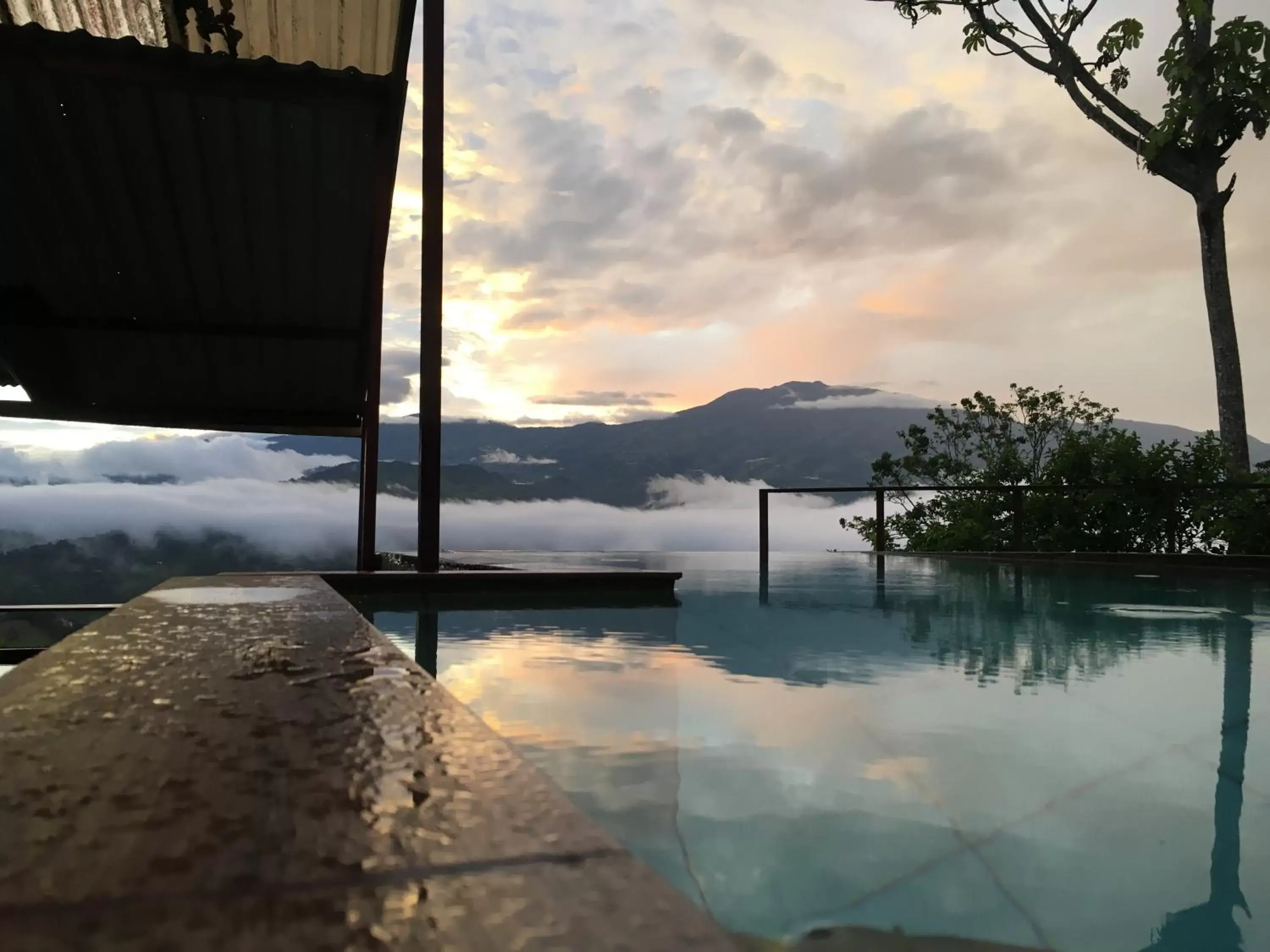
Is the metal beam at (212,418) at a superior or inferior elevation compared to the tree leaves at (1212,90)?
inferior

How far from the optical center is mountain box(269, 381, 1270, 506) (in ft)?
55.5

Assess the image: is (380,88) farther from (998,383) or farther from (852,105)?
(998,383)

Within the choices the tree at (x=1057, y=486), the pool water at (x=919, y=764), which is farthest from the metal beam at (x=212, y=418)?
the tree at (x=1057, y=486)

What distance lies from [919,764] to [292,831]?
1494 mm

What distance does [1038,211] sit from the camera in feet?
33.7

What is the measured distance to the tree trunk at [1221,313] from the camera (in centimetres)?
951

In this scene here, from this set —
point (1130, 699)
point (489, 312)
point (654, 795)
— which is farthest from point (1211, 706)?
point (489, 312)

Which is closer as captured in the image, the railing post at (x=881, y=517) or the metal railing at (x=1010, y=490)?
the metal railing at (x=1010, y=490)

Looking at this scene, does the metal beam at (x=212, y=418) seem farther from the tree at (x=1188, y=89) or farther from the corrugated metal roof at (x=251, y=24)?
the tree at (x=1188, y=89)

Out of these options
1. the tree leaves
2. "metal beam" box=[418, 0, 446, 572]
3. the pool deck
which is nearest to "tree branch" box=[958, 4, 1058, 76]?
the tree leaves

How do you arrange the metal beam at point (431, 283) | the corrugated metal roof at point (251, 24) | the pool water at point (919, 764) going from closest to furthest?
1. the pool water at point (919, 764)
2. the corrugated metal roof at point (251, 24)
3. the metal beam at point (431, 283)

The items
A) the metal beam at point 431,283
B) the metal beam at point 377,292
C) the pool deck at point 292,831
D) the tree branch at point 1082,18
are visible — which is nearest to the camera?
the pool deck at point 292,831

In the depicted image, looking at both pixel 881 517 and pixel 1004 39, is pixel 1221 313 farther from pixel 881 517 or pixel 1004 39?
pixel 881 517

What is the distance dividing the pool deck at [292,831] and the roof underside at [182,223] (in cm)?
370
